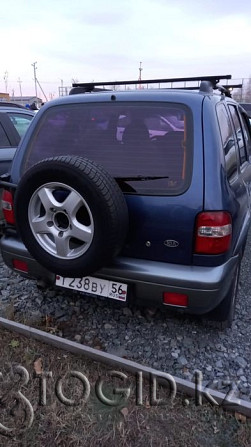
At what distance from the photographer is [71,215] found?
211 centimetres

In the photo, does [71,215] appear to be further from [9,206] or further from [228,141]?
[228,141]

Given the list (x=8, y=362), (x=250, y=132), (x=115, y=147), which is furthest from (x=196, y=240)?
(x=250, y=132)

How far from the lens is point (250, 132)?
436cm

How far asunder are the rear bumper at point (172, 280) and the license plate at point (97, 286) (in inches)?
2.0

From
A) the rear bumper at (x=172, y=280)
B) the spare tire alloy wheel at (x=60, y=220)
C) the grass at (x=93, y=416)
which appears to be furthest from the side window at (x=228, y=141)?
the grass at (x=93, y=416)

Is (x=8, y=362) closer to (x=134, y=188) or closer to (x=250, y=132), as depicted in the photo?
(x=134, y=188)

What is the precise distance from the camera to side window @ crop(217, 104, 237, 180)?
232 centimetres

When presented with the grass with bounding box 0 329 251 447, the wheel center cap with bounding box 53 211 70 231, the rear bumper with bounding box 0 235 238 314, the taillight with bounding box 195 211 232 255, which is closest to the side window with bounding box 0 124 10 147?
the wheel center cap with bounding box 53 211 70 231

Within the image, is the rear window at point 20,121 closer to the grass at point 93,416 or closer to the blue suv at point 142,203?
the blue suv at point 142,203

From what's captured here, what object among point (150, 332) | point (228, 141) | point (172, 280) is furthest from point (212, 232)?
point (150, 332)

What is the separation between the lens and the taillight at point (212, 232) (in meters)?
2.10

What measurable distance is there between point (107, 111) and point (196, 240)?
106 cm

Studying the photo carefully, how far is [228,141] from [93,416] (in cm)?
190

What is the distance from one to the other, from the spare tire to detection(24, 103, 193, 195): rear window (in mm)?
229
